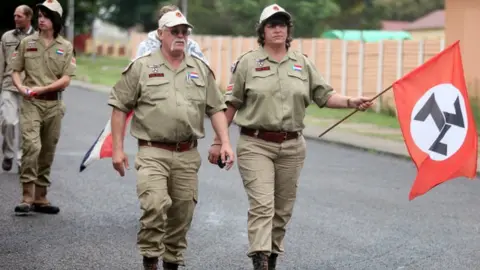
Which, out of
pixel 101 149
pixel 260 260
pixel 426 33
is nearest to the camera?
pixel 260 260

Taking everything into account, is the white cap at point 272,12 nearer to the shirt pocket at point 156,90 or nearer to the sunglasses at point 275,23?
the sunglasses at point 275,23

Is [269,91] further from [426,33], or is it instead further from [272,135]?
[426,33]

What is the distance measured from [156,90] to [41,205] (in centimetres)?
363

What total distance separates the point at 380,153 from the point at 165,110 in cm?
1073

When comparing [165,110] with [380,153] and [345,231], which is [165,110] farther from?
[380,153]

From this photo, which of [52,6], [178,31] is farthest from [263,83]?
[52,6]

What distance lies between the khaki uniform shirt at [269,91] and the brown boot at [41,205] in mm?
3229

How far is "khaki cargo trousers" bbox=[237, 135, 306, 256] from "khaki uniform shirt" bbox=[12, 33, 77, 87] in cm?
298

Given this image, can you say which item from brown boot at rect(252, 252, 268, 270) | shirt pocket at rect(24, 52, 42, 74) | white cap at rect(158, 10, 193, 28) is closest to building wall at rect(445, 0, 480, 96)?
shirt pocket at rect(24, 52, 42, 74)

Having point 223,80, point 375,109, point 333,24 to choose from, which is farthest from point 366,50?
point 333,24

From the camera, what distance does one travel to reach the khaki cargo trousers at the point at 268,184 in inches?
A: 283

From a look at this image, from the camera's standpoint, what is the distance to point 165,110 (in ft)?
22.6

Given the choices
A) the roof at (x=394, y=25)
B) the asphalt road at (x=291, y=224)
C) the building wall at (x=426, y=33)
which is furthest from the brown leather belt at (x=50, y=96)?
the roof at (x=394, y=25)

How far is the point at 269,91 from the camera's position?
→ 732cm
